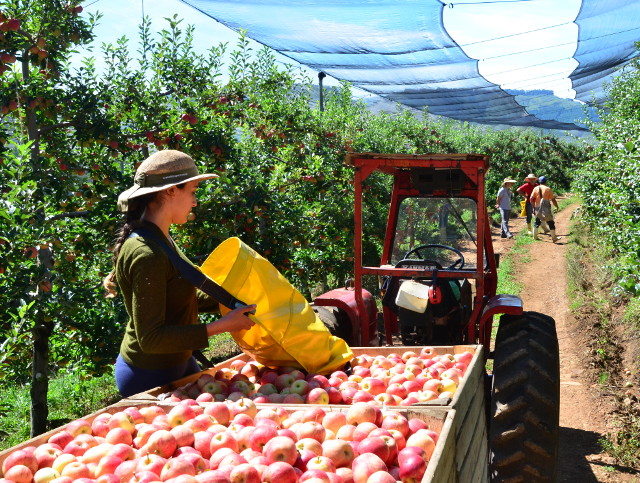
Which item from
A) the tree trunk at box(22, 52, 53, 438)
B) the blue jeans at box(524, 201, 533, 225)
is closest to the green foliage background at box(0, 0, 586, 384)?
the tree trunk at box(22, 52, 53, 438)

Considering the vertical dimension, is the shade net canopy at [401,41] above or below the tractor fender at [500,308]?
above

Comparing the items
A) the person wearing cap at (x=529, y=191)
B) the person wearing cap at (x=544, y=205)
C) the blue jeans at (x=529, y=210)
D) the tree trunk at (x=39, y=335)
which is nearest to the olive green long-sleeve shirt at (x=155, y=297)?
the tree trunk at (x=39, y=335)

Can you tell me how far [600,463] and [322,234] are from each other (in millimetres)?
4620

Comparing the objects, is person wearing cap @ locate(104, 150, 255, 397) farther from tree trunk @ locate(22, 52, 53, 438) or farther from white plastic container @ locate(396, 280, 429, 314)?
tree trunk @ locate(22, 52, 53, 438)

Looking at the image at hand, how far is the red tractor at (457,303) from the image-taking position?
129 inches

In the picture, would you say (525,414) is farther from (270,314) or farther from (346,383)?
(270,314)

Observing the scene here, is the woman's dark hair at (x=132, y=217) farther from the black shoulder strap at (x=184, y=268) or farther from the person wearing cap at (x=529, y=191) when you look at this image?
the person wearing cap at (x=529, y=191)

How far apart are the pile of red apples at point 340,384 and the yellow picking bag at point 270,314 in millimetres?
79

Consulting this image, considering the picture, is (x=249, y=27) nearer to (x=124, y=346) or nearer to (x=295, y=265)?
(x=295, y=265)

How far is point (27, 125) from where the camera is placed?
216 inches

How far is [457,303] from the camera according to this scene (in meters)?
4.64

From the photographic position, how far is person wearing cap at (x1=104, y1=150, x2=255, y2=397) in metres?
2.72

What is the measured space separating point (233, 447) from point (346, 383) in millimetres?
872

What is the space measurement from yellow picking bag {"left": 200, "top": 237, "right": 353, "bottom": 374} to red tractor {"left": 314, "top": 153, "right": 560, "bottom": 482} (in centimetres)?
98
